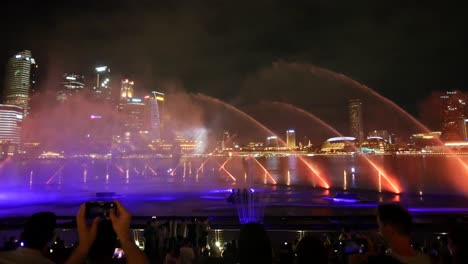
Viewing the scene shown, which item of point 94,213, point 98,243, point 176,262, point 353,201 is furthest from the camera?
point 353,201

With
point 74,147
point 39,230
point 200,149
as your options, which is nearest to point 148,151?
point 200,149

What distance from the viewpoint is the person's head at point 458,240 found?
9.52 feet

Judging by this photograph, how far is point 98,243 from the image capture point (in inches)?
88.4

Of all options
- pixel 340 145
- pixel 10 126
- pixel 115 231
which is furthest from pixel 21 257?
pixel 340 145

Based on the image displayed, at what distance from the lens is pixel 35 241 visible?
238 centimetres

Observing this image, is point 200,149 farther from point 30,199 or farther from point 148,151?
point 30,199

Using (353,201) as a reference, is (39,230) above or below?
above

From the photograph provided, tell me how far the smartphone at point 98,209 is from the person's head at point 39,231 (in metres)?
0.36

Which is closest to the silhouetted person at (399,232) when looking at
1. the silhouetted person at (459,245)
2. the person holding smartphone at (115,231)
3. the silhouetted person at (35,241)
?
the silhouetted person at (459,245)

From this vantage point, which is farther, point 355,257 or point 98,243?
point 355,257

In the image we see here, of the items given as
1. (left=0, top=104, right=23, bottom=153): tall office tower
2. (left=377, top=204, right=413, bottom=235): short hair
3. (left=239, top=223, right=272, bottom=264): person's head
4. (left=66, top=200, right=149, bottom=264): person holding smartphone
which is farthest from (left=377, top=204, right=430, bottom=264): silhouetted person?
(left=0, top=104, right=23, bottom=153): tall office tower

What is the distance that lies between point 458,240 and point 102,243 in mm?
3038

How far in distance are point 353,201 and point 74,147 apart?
3898 inches

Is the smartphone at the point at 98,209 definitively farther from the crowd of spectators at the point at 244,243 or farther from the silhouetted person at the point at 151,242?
the silhouetted person at the point at 151,242
